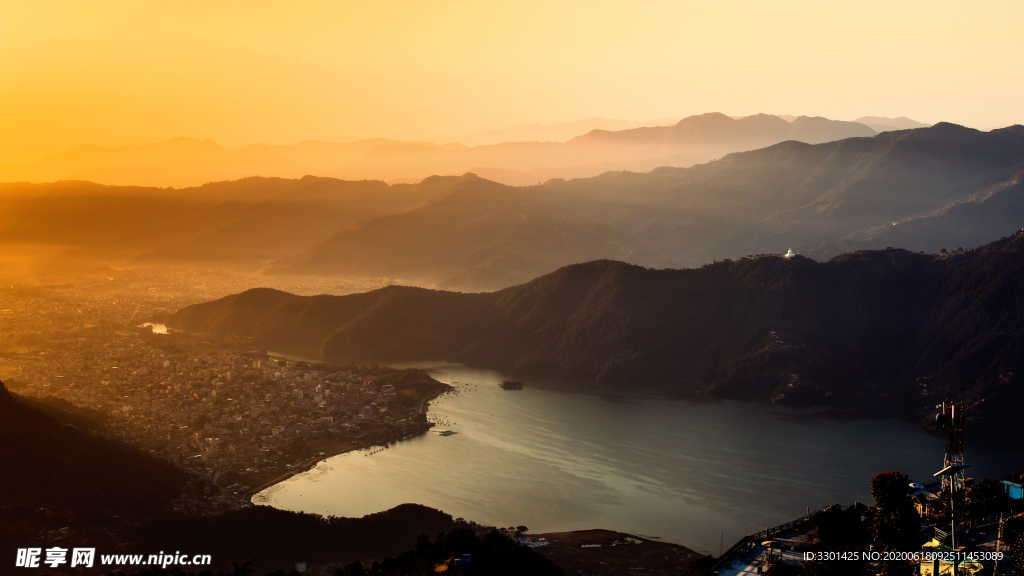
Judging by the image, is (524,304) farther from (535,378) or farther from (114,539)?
(114,539)

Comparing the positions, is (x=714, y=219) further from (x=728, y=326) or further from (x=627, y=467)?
(x=627, y=467)

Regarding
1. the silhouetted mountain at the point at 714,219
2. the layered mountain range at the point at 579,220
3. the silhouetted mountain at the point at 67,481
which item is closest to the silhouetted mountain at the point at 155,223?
the layered mountain range at the point at 579,220

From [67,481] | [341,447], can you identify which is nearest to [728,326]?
[341,447]

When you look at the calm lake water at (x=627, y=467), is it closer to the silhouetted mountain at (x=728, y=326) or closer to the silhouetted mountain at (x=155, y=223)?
the silhouetted mountain at (x=728, y=326)

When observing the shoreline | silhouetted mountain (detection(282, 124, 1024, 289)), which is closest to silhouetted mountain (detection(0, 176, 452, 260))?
silhouetted mountain (detection(282, 124, 1024, 289))

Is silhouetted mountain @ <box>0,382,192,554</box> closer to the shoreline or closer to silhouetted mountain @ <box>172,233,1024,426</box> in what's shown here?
the shoreline

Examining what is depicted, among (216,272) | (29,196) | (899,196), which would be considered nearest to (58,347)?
(216,272)
